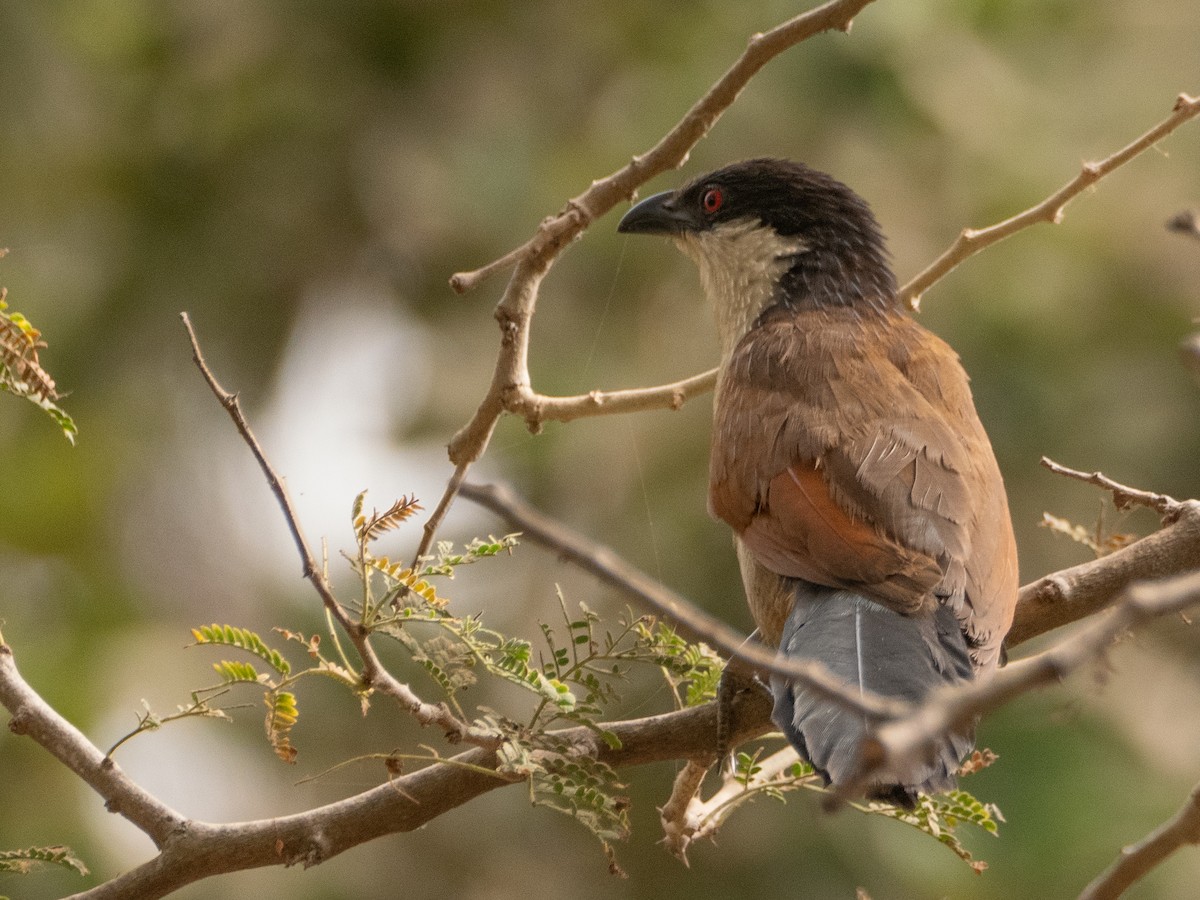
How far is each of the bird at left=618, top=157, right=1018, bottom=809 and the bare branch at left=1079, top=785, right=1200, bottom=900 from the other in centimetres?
39

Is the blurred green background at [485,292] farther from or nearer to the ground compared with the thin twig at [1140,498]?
farther from the ground

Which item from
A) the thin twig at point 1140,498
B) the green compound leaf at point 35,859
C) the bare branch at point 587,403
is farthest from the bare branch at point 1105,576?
the green compound leaf at point 35,859

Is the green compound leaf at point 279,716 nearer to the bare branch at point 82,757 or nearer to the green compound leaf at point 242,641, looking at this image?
the green compound leaf at point 242,641

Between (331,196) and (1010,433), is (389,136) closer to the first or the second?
(331,196)

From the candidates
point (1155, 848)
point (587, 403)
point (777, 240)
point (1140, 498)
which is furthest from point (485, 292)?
point (1155, 848)

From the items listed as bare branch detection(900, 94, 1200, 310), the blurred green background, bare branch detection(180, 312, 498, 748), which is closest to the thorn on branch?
bare branch detection(180, 312, 498, 748)

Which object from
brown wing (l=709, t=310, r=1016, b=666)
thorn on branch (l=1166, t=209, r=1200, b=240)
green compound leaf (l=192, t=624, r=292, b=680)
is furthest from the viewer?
brown wing (l=709, t=310, r=1016, b=666)

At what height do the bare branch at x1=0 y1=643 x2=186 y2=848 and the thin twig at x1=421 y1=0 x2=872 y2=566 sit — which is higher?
the thin twig at x1=421 y1=0 x2=872 y2=566

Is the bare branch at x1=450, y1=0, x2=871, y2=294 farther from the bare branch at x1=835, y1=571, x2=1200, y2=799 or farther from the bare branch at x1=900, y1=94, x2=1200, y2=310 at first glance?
the bare branch at x1=835, y1=571, x2=1200, y2=799

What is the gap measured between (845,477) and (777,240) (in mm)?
1178

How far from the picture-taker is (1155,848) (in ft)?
4.09

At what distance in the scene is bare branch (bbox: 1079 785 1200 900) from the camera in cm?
124

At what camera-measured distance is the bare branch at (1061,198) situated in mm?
2596

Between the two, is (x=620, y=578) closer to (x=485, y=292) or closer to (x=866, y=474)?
(x=866, y=474)
